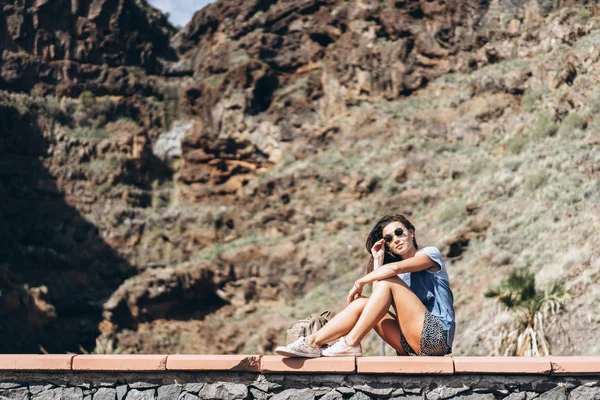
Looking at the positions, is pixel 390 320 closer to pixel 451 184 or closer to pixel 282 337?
pixel 282 337

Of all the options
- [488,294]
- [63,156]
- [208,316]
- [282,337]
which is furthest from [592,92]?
[63,156]

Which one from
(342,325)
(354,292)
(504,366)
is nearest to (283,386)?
(342,325)

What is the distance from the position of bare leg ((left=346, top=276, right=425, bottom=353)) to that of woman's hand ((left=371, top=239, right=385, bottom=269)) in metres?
0.38

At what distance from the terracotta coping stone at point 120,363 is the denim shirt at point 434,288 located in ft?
7.67

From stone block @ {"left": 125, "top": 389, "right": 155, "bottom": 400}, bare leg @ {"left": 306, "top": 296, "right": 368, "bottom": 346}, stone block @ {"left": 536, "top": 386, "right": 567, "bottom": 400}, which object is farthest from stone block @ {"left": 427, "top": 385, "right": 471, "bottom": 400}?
stone block @ {"left": 125, "top": 389, "right": 155, "bottom": 400}

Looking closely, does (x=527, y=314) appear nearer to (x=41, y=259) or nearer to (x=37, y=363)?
(x=37, y=363)

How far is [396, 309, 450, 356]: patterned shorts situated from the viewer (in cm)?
561

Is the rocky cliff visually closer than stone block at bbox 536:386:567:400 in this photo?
No

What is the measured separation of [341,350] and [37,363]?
2.72 metres

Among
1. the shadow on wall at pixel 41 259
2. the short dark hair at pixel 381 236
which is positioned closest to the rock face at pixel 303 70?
the shadow on wall at pixel 41 259

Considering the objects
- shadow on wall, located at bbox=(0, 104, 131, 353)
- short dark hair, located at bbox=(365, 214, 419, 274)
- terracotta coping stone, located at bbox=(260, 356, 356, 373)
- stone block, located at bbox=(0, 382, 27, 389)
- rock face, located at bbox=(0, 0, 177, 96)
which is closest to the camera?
terracotta coping stone, located at bbox=(260, 356, 356, 373)

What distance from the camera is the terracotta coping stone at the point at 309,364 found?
5461 mm

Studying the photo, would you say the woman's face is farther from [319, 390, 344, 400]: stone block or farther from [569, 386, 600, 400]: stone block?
[569, 386, 600, 400]: stone block

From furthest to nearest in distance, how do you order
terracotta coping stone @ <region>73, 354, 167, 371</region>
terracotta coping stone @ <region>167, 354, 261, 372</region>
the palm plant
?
1. the palm plant
2. terracotta coping stone @ <region>73, 354, 167, 371</region>
3. terracotta coping stone @ <region>167, 354, 261, 372</region>
